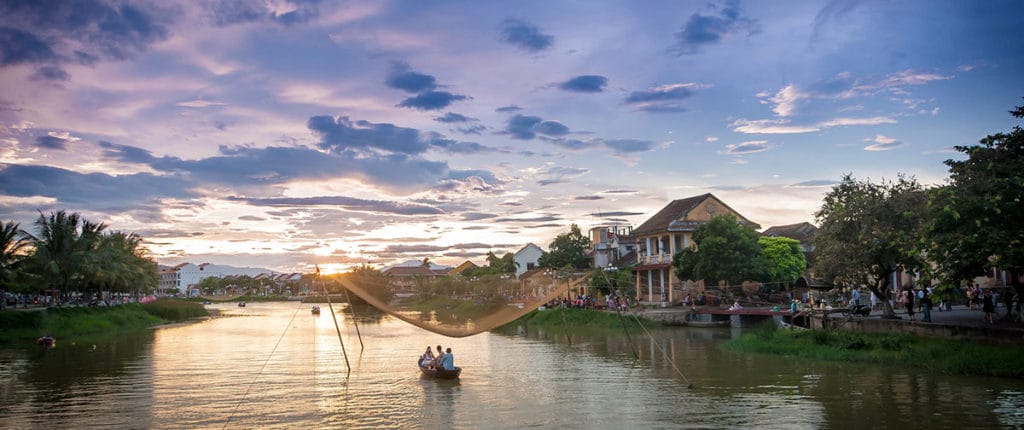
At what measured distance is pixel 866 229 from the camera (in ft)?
78.1

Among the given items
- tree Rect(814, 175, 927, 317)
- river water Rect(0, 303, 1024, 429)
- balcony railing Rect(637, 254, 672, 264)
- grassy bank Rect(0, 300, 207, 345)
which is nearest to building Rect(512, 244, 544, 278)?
balcony railing Rect(637, 254, 672, 264)

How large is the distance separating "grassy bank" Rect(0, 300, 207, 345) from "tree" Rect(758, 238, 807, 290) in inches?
1571

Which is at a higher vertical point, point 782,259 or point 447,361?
point 782,259

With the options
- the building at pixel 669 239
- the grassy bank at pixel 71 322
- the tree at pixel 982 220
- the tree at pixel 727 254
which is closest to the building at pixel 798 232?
the building at pixel 669 239

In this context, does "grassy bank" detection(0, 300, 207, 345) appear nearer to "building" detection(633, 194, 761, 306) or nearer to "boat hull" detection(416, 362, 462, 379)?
"boat hull" detection(416, 362, 462, 379)

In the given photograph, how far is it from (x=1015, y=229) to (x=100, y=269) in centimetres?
4892

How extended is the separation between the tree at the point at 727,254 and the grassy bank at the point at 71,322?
35706mm

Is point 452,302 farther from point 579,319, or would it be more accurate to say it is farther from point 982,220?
point 579,319

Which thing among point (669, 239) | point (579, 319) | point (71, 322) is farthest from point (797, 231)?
point (71, 322)

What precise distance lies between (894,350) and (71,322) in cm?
4140

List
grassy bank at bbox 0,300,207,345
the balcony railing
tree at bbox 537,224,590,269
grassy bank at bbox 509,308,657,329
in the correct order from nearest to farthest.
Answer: grassy bank at bbox 0,300,207,345
grassy bank at bbox 509,308,657,329
the balcony railing
tree at bbox 537,224,590,269

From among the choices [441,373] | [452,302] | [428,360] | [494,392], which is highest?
[452,302]

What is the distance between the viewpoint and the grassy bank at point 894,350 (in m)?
18.8

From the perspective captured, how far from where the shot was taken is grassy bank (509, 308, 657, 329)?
1675 inches
